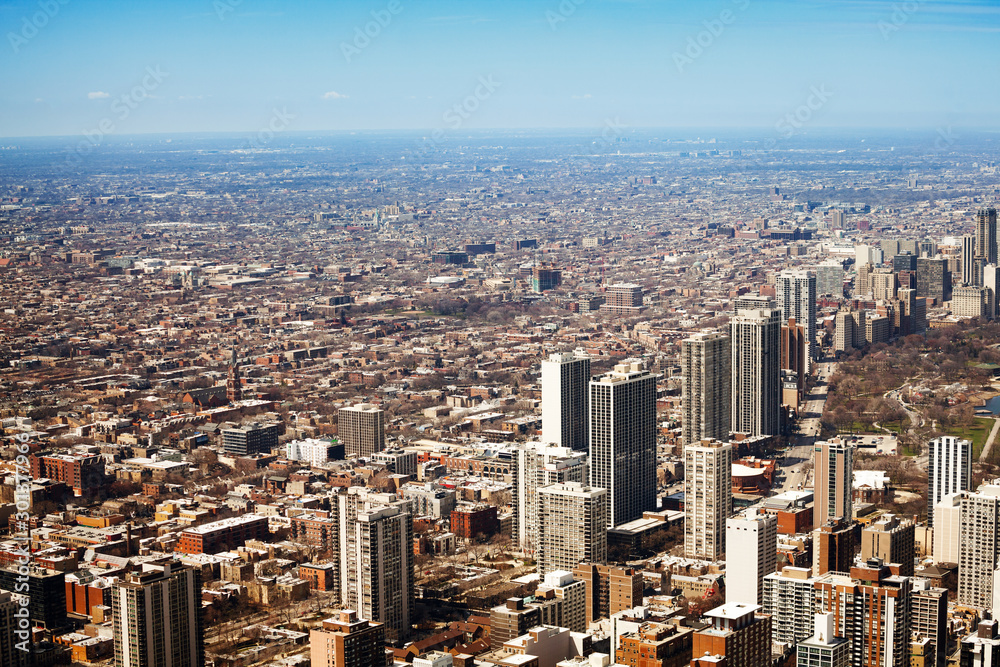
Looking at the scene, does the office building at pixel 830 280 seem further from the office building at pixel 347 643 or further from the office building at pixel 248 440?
the office building at pixel 347 643

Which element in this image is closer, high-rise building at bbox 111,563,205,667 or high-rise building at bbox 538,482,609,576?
high-rise building at bbox 111,563,205,667

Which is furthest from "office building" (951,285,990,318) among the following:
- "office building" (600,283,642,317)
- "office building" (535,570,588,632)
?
"office building" (535,570,588,632)

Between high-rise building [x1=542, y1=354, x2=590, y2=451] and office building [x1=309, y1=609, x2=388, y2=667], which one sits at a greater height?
high-rise building [x1=542, y1=354, x2=590, y2=451]

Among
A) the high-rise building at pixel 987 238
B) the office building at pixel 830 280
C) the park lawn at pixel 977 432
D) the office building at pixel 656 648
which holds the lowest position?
the park lawn at pixel 977 432

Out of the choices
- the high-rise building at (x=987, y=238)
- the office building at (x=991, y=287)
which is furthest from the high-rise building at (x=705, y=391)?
the high-rise building at (x=987, y=238)

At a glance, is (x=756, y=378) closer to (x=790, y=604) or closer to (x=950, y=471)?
(x=950, y=471)

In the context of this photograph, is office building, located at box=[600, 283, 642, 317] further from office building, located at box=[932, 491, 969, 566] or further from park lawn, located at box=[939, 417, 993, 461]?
office building, located at box=[932, 491, 969, 566]

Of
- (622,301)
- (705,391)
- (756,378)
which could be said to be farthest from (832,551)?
(622,301)

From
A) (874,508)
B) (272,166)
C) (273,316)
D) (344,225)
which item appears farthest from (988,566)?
(272,166)

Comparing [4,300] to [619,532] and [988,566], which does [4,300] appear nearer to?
[619,532]
